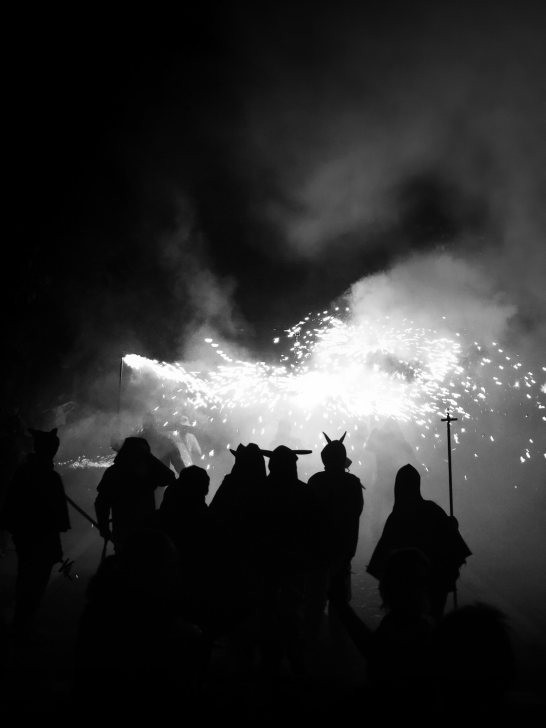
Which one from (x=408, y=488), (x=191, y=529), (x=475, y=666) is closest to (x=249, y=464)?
(x=191, y=529)

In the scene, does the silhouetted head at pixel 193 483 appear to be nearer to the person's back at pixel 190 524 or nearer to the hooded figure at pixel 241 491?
the person's back at pixel 190 524

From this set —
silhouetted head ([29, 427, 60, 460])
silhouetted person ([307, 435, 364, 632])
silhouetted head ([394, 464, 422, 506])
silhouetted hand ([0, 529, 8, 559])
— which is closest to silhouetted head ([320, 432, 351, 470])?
silhouetted person ([307, 435, 364, 632])

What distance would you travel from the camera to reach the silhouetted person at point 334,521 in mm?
4391

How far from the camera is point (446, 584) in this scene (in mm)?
4141

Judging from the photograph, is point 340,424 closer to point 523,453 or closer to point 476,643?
point 523,453

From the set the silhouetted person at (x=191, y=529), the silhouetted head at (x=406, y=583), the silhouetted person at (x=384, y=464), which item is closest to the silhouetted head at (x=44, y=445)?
the silhouetted person at (x=191, y=529)

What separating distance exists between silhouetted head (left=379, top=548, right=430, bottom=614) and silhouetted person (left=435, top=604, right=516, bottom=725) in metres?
0.43

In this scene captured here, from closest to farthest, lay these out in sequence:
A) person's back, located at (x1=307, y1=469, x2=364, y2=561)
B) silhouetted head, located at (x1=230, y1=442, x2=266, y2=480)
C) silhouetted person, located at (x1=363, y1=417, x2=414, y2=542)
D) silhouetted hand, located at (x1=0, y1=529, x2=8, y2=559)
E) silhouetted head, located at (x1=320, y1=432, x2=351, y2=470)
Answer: silhouetted head, located at (x1=230, y1=442, x2=266, y2=480) → person's back, located at (x1=307, y1=469, x2=364, y2=561) → silhouetted head, located at (x1=320, y1=432, x2=351, y2=470) → silhouetted hand, located at (x1=0, y1=529, x2=8, y2=559) → silhouetted person, located at (x1=363, y1=417, x2=414, y2=542)

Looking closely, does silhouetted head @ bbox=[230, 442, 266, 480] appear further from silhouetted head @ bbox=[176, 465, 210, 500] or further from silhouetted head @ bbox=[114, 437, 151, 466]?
silhouetted head @ bbox=[114, 437, 151, 466]

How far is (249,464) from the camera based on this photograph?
5.02 m

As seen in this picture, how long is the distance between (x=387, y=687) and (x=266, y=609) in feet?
6.47

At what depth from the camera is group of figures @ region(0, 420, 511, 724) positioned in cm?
201

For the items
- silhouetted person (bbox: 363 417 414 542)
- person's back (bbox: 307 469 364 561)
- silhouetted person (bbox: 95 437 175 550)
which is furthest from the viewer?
silhouetted person (bbox: 363 417 414 542)

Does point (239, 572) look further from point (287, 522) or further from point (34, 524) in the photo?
point (34, 524)
